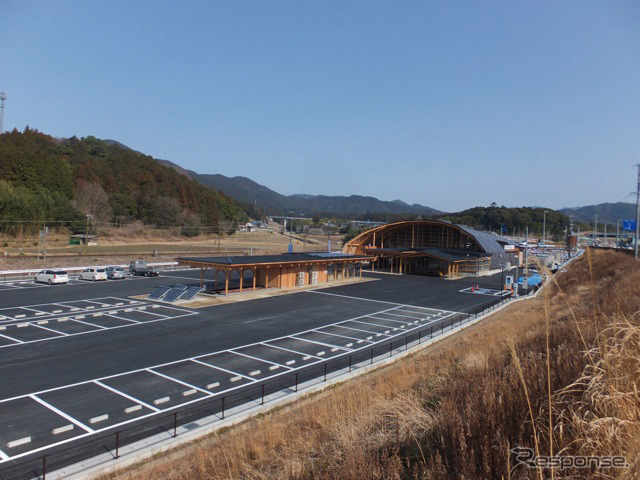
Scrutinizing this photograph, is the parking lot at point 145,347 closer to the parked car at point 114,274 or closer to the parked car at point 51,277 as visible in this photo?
the parked car at point 51,277

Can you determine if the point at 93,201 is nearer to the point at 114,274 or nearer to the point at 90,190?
the point at 90,190

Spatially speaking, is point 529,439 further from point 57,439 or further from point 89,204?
point 89,204

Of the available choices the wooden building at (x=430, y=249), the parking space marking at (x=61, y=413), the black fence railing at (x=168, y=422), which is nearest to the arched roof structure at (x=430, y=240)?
the wooden building at (x=430, y=249)

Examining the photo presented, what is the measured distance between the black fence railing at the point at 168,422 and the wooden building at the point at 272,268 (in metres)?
14.3

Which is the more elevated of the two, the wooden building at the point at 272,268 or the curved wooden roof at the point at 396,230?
the curved wooden roof at the point at 396,230

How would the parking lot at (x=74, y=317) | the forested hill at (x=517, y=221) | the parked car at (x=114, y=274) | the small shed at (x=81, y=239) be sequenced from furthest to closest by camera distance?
the forested hill at (x=517, y=221), the small shed at (x=81, y=239), the parked car at (x=114, y=274), the parking lot at (x=74, y=317)

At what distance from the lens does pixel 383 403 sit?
6512mm

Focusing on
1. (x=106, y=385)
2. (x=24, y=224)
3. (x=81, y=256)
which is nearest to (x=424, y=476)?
(x=106, y=385)

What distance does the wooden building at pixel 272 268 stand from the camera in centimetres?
2834

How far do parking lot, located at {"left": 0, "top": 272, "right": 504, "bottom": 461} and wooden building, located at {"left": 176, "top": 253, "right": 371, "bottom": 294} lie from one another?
3163 millimetres

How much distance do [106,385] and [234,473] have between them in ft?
27.2

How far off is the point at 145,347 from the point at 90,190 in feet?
240

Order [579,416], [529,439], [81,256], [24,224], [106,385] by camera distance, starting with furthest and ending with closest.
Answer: [24,224], [81,256], [106,385], [529,439], [579,416]

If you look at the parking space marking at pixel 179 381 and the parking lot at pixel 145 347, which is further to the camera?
the parking space marking at pixel 179 381
